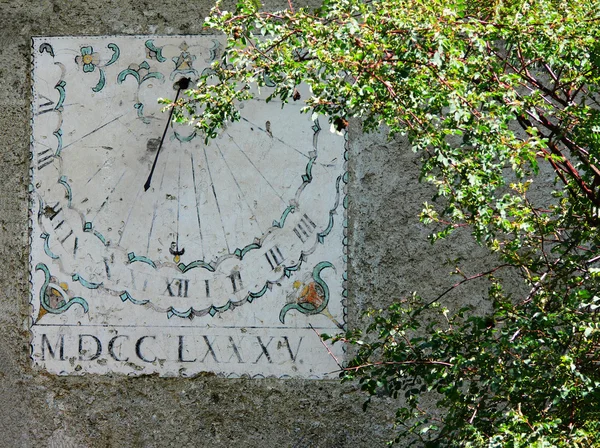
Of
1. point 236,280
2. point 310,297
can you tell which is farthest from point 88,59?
point 310,297

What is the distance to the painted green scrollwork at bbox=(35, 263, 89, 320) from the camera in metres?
4.48

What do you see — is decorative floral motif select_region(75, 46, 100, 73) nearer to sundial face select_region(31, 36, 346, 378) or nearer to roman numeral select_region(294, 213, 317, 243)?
sundial face select_region(31, 36, 346, 378)

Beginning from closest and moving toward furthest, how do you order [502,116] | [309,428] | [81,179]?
[502,116] < [309,428] < [81,179]

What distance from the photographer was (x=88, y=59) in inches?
184

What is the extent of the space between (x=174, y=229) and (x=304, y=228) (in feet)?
1.83

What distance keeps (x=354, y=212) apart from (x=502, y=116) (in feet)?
5.11

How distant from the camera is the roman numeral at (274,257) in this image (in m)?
4.42

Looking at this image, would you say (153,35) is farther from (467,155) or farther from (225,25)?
(467,155)

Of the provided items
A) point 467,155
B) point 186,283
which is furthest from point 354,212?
point 467,155

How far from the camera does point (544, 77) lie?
453 cm

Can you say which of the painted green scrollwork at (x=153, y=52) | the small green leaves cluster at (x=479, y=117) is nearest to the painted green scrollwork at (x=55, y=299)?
the painted green scrollwork at (x=153, y=52)

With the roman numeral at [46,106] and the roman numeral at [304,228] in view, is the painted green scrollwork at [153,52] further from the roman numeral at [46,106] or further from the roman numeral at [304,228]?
the roman numeral at [304,228]

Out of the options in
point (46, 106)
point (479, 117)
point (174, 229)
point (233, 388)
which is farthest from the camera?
point (46, 106)

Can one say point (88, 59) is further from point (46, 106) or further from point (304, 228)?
point (304, 228)
